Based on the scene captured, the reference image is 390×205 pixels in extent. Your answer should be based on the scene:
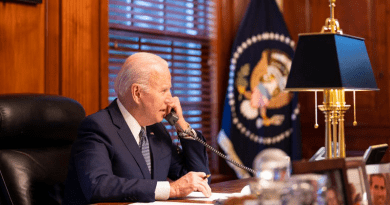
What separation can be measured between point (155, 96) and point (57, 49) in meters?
1.14

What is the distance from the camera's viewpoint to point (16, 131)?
1979mm

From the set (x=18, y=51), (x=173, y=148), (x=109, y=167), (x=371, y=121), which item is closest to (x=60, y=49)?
(x=18, y=51)

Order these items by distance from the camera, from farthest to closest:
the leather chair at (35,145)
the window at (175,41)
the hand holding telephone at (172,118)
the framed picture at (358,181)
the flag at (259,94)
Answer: the flag at (259,94), the window at (175,41), the hand holding telephone at (172,118), the leather chair at (35,145), the framed picture at (358,181)

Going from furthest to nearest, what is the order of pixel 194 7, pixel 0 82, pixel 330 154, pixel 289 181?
pixel 194 7, pixel 0 82, pixel 330 154, pixel 289 181

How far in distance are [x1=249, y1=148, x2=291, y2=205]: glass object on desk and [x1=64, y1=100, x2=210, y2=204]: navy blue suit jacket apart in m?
0.76

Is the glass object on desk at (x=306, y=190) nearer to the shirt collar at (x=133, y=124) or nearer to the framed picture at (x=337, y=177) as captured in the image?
the framed picture at (x=337, y=177)

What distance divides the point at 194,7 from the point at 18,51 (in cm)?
152

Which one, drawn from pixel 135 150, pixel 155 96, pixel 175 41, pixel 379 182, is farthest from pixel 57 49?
pixel 379 182

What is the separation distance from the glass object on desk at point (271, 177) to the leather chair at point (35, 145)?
118 centimetres

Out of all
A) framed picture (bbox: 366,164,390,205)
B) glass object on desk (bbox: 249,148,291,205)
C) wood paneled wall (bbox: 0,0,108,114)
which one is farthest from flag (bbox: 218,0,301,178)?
glass object on desk (bbox: 249,148,291,205)

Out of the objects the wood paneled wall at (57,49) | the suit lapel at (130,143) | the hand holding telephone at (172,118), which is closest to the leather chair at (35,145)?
the suit lapel at (130,143)

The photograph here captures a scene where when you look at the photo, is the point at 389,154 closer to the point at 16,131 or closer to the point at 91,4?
the point at 91,4

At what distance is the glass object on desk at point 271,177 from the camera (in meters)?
1.01

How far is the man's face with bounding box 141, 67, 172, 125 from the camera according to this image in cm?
210
